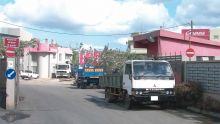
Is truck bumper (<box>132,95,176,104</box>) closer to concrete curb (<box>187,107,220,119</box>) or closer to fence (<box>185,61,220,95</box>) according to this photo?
concrete curb (<box>187,107,220,119</box>)

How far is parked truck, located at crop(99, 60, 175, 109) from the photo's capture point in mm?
18828

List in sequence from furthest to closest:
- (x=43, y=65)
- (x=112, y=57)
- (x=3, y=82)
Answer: (x=43, y=65) < (x=112, y=57) < (x=3, y=82)

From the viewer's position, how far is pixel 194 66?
2117 centimetres

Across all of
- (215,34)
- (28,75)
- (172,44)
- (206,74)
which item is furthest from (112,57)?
(215,34)

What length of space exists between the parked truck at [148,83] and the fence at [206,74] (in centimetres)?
156

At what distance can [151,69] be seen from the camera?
19.5 meters

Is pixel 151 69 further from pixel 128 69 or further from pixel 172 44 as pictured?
pixel 172 44

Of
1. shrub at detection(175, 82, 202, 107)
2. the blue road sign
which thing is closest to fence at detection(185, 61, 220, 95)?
shrub at detection(175, 82, 202, 107)

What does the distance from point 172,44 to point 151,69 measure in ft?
56.8

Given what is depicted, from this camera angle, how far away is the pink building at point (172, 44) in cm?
3553

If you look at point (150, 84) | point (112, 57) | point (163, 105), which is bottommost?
point (163, 105)

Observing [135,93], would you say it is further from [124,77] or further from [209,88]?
[209,88]

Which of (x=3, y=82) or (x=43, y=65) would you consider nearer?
(x=3, y=82)

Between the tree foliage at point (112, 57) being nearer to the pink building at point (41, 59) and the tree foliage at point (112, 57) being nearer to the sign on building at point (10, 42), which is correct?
the pink building at point (41, 59)
